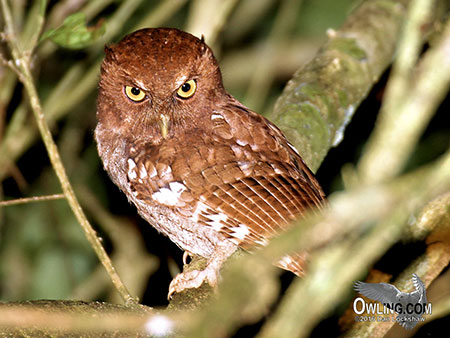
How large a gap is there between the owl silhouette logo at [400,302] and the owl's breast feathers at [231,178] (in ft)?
1.62

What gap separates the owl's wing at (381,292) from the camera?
2.42 meters

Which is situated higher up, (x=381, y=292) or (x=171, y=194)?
(x=381, y=292)

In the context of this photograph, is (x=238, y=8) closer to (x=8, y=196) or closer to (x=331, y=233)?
(x=8, y=196)

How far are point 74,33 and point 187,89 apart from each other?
613 millimetres

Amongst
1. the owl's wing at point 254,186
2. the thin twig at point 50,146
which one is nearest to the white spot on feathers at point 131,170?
the thin twig at point 50,146

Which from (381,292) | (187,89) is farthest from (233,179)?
(381,292)

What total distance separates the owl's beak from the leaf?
55cm

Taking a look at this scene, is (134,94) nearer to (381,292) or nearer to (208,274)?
(208,274)

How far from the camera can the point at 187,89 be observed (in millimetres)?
Answer: 3150

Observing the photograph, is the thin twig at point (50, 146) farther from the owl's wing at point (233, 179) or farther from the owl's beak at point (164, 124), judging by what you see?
the owl's beak at point (164, 124)

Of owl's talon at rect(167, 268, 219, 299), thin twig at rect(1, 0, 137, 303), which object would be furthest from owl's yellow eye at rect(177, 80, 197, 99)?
owl's talon at rect(167, 268, 219, 299)

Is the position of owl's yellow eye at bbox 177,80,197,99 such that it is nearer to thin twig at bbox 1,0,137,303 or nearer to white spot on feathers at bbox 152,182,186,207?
white spot on feathers at bbox 152,182,186,207

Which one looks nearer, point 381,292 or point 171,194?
point 381,292

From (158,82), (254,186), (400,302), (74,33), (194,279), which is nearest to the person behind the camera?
(400,302)
